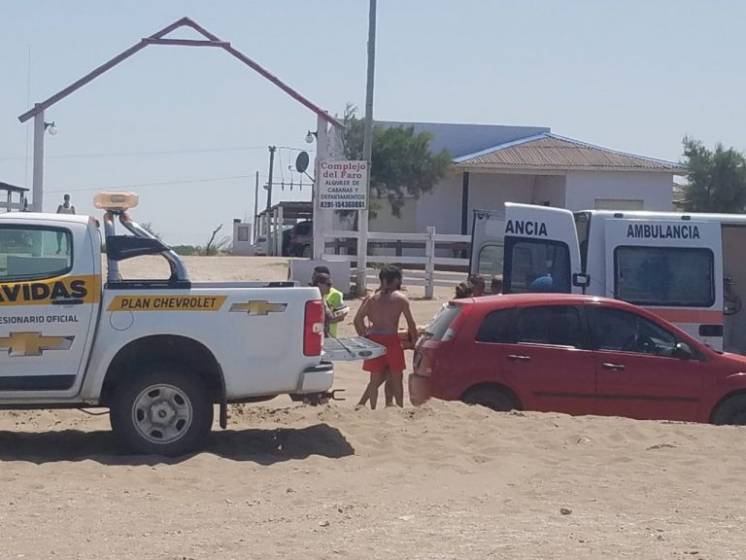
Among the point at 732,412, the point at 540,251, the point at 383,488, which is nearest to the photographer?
the point at 383,488

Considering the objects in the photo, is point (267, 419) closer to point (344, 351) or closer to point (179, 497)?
point (344, 351)

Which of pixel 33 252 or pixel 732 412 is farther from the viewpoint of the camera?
pixel 732 412

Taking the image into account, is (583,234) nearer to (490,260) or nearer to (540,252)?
(540,252)

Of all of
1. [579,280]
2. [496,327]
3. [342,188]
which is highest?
[342,188]

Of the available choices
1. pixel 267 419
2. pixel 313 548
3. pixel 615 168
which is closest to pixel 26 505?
pixel 313 548

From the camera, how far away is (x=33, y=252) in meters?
9.41

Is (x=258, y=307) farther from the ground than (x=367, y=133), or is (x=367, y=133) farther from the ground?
(x=367, y=133)

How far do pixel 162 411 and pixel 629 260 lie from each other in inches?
268

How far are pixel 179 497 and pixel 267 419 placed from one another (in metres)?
3.11

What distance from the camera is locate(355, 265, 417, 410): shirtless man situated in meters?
12.2

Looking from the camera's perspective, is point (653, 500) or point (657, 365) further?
point (657, 365)

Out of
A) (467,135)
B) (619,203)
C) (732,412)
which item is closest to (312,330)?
(732,412)

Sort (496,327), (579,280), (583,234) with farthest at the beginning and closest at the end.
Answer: (583,234) → (579,280) → (496,327)

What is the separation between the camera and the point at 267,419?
37.1ft
